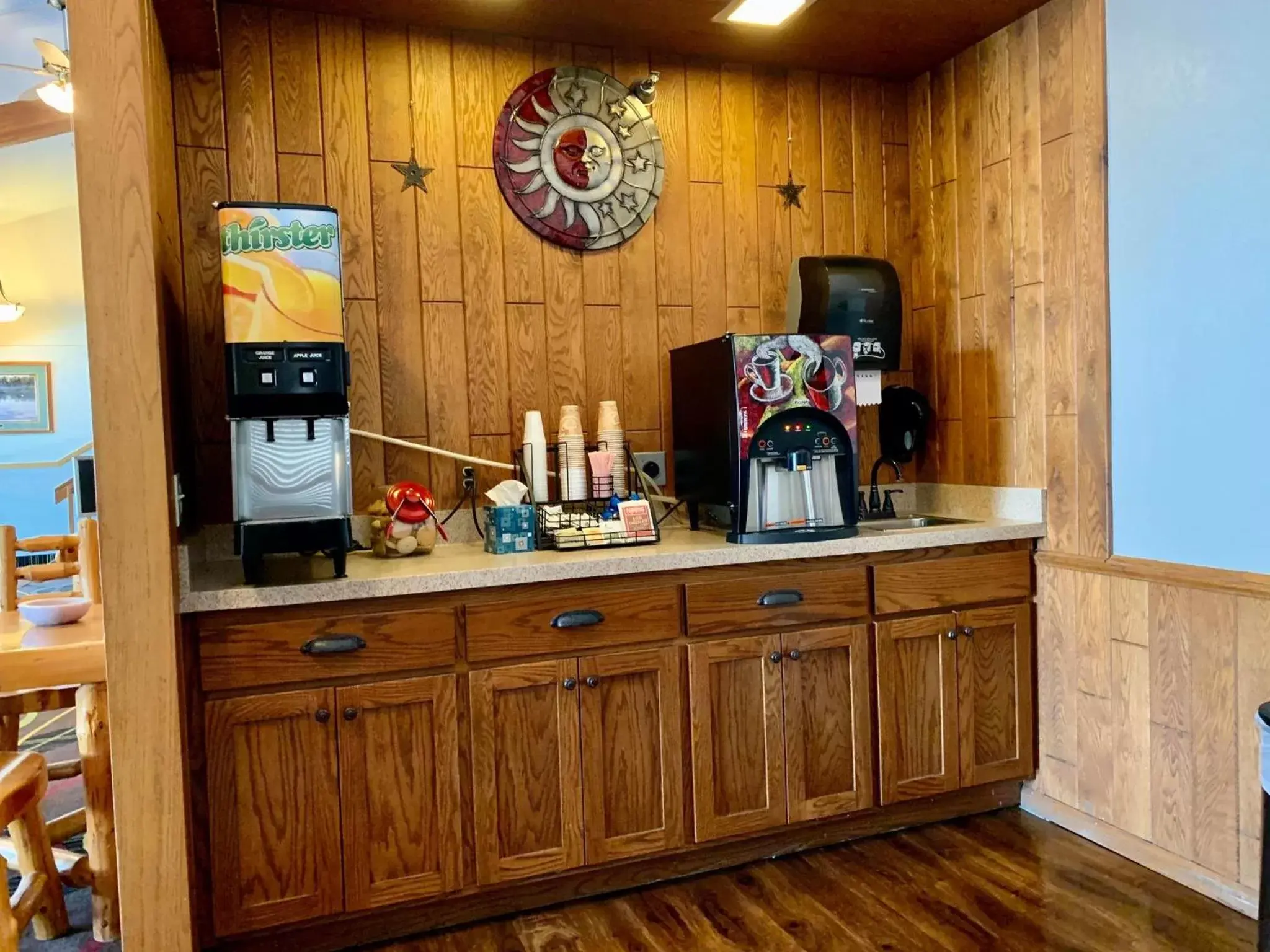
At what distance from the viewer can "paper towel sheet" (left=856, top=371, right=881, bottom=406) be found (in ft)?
8.96

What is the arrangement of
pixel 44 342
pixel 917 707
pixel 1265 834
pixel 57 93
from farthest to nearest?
pixel 44 342
pixel 57 93
pixel 917 707
pixel 1265 834

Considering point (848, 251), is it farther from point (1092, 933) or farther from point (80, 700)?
point (80, 700)

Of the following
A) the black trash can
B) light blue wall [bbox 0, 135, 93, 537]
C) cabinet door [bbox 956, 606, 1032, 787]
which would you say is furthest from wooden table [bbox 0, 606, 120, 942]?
light blue wall [bbox 0, 135, 93, 537]

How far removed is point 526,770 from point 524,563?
1.65 feet

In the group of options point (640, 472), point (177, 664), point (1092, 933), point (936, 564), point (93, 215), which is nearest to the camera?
point (93, 215)

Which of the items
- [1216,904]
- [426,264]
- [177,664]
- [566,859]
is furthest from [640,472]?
[1216,904]

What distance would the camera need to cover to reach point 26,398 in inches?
299

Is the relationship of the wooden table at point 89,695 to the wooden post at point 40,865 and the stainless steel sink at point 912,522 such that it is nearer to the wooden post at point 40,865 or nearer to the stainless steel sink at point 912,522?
the wooden post at point 40,865

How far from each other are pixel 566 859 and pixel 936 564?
1.29 m

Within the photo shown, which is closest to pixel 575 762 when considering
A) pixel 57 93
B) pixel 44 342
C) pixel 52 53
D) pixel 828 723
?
pixel 828 723

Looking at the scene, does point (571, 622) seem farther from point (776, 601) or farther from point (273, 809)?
point (273, 809)

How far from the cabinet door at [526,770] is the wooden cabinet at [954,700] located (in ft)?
2.95

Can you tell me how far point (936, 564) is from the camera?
248 centimetres

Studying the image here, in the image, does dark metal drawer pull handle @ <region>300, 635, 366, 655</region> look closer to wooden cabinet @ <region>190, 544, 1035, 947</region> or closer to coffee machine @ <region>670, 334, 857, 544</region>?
wooden cabinet @ <region>190, 544, 1035, 947</region>
